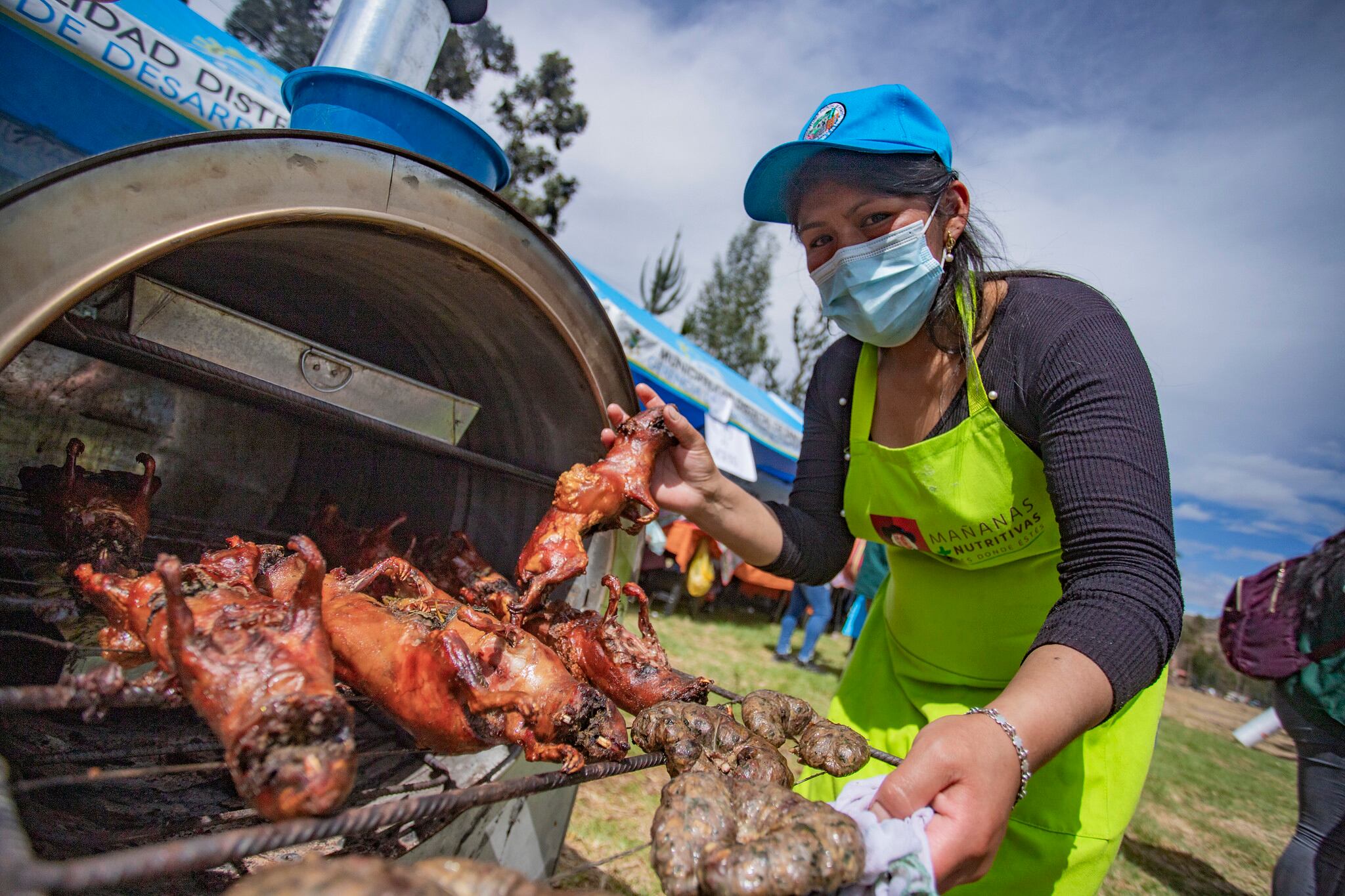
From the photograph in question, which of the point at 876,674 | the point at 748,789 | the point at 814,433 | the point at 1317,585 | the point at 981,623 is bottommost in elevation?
the point at 748,789

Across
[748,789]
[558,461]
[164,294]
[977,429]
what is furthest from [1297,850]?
[164,294]

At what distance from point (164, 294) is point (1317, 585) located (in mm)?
4847

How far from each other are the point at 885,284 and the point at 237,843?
84.6 inches

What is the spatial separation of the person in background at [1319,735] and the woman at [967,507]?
67.8 inches

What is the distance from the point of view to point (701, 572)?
891cm

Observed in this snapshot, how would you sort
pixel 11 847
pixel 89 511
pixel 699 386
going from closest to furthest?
pixel 11 847, pixel 89 511, pixel 699 386

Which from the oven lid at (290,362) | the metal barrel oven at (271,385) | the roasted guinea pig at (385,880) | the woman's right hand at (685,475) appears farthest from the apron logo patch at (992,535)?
the oven lid at (290,362)

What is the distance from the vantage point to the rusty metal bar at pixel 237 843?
737 millimetres

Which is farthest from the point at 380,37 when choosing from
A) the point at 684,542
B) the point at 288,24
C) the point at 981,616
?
the point at 288,24

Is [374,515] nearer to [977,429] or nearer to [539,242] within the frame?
[539,242]

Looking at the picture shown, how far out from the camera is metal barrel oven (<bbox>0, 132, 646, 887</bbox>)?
1295 millimetres

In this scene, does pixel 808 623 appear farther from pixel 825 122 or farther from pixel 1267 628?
pixel 825 122

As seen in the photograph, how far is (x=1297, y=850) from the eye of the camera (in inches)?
125

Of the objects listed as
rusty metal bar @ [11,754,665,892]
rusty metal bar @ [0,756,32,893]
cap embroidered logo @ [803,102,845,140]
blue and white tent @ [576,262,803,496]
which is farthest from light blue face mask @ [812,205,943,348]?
blue and white tent @ [576,262,803,496]
